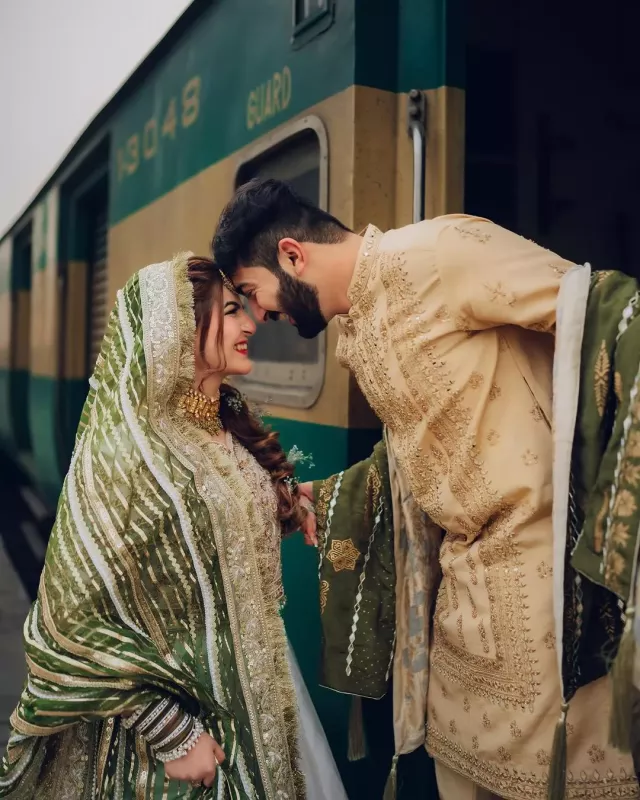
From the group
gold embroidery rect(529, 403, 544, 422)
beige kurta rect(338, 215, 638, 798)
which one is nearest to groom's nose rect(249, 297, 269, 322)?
beige kurta rect(338, 215, 638, 798)

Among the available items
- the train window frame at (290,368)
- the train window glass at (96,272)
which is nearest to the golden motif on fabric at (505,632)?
the train window frame at (290,368)

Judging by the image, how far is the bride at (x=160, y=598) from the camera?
4.67 ft

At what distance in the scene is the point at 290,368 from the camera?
2.54 m

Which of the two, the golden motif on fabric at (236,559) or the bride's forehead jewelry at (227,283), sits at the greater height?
the bride's forehead jewelry at (227,283)

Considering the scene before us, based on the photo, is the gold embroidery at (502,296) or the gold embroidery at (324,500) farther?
the gold embroidery at (324,500)

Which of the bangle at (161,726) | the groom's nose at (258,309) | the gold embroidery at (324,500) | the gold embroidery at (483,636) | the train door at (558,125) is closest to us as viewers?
the bangle at (161,726)

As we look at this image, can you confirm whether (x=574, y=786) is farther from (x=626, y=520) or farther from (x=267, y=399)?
(x=267, y=399)

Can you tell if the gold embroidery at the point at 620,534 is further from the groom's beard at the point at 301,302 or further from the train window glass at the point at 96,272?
the train window glass at the point at 96,272

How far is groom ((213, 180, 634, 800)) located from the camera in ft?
4.77

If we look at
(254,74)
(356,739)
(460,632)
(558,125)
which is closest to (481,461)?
(460,632)

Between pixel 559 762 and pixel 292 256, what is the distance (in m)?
1.13

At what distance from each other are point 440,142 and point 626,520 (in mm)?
1177

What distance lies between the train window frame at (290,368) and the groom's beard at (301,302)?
0.43 meters

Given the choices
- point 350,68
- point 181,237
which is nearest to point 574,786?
point 350,68
